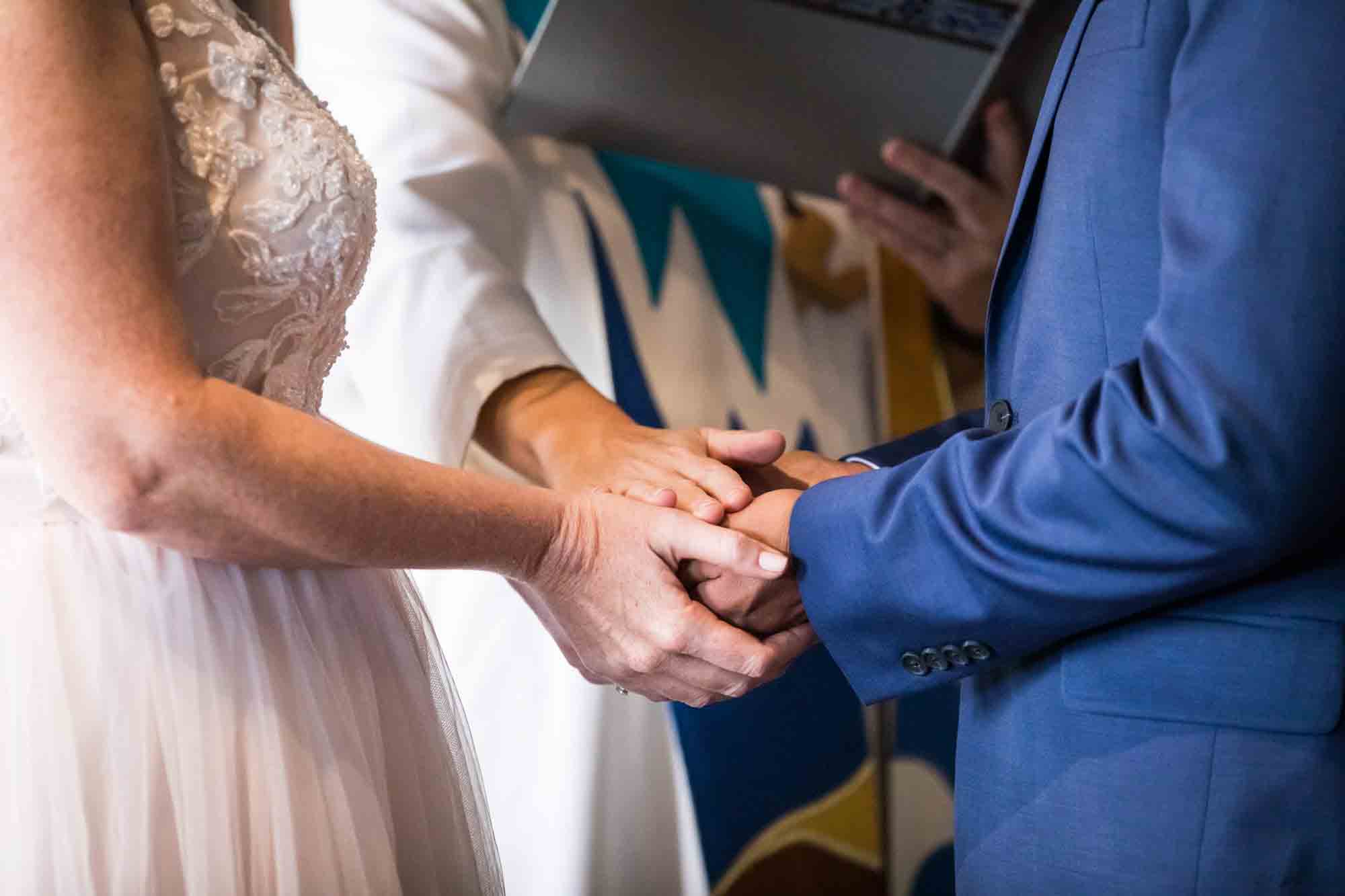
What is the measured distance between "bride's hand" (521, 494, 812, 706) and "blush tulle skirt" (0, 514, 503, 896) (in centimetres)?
23

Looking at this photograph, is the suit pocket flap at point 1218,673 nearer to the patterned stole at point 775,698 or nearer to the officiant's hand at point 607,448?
the officiant's hand at point 607,448

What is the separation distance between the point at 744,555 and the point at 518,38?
3.62 feet

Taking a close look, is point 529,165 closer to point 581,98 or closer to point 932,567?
point 581,98

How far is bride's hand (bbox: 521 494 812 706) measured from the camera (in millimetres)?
1320

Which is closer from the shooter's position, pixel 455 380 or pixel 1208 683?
pixel 1208 683

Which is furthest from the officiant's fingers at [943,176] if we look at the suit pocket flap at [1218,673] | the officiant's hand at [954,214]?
the suit pocket flap at [1218,673]

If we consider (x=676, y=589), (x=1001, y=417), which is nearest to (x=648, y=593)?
(x=676, y=589)

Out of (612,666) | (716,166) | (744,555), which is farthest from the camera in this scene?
(716,166)

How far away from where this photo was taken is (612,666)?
1415 millimetres

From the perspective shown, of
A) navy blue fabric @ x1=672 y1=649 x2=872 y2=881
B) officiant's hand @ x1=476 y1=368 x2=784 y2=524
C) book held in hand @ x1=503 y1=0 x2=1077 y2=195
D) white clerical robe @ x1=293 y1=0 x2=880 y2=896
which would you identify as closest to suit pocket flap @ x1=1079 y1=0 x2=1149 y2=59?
officiant's hand @ x1=476 y1=368 x2=784 y2=524

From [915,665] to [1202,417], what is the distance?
12.4 inches

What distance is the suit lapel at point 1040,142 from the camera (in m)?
1.12

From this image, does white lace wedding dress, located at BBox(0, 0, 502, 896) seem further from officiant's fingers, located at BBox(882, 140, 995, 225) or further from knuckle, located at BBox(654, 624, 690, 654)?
officiant's fingers, located at BBox(882, 140, 995, 225)

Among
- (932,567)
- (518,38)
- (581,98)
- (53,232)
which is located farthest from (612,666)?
(518,38)
